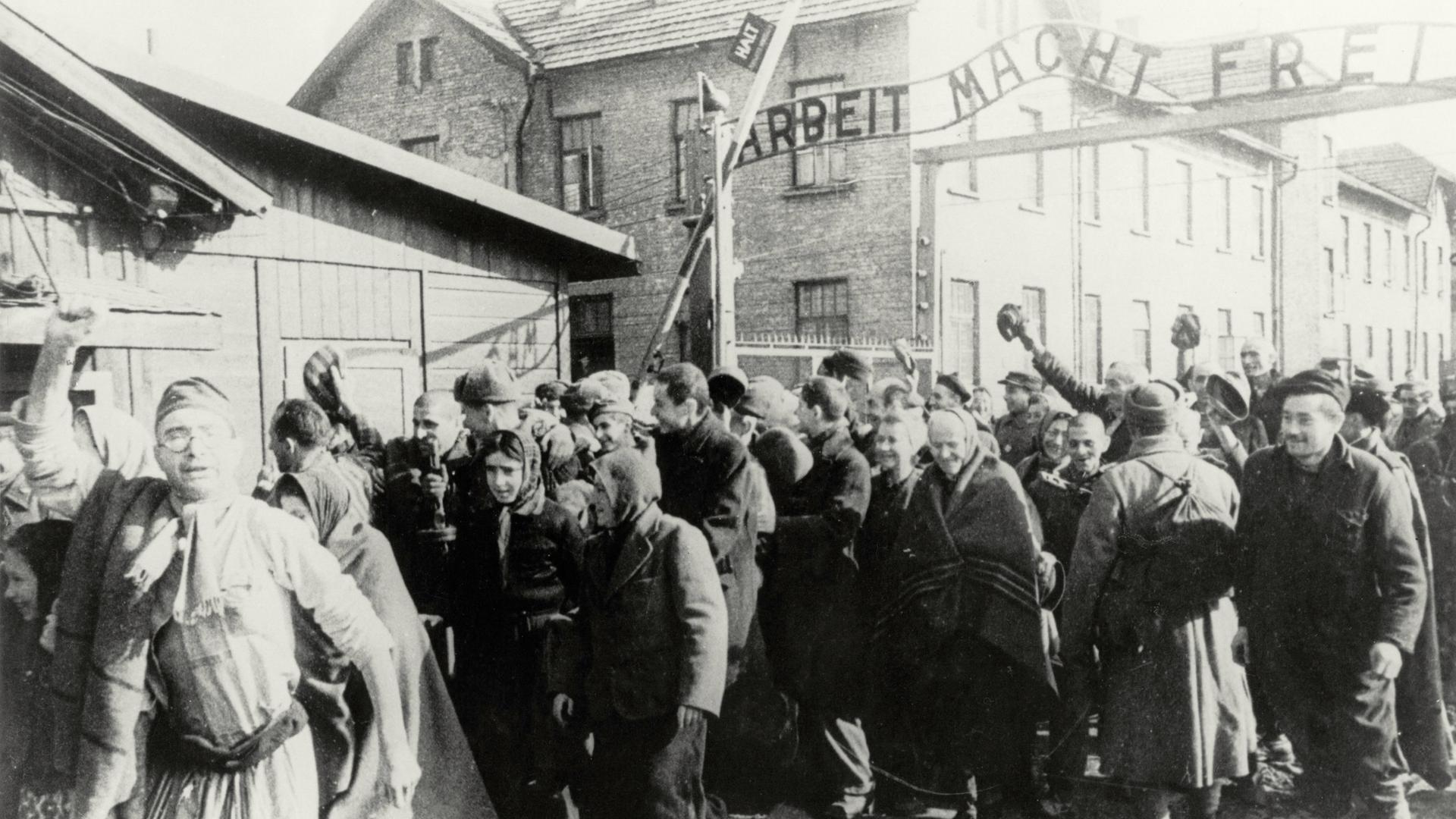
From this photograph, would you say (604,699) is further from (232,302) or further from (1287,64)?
(1287,64)

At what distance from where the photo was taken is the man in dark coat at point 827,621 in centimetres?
579

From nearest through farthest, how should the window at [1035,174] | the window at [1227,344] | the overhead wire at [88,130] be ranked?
the overhead wire at [88,130] → the window at [1035,174] → the window at [1227,344]

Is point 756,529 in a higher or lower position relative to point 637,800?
higher

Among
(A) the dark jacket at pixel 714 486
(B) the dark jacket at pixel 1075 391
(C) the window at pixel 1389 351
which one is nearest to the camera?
(A) the dark jacket at pixel 714 486

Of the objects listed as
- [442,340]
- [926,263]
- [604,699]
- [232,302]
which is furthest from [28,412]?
[926,263]

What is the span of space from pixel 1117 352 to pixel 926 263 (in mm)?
8207

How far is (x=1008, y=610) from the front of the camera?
205 inches

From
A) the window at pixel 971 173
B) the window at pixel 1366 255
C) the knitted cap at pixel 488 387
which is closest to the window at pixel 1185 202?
the window at pixel 971 173

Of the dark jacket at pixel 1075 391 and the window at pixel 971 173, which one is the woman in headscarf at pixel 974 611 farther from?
the window at pixel 971 173

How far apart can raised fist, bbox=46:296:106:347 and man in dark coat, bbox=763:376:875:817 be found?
10.8ft

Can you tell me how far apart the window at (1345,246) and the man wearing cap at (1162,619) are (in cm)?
3273

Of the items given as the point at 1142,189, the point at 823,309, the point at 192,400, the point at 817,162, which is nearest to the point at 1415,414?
the point at 192,400

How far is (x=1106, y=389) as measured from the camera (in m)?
7.41

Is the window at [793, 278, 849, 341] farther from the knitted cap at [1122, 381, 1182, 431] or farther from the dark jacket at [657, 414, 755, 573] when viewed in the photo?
the knitted cap at [1122, 381, 1182, 431]
